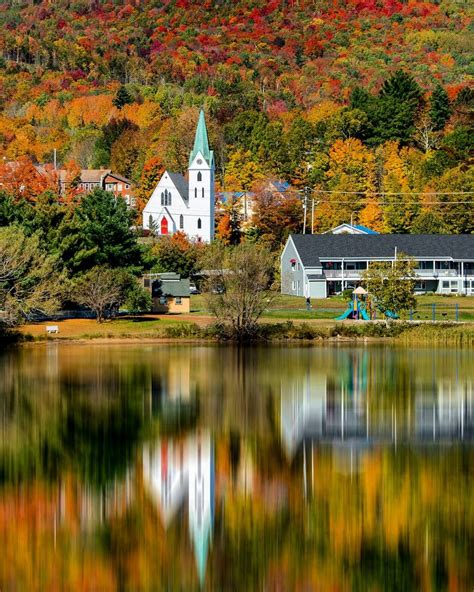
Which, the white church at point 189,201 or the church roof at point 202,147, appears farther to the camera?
the church roof at point 202,147

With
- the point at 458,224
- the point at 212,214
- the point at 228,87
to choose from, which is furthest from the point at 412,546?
the point at 228,87

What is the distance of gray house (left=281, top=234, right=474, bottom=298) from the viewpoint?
98188 millimetres

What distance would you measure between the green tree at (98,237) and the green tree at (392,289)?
14207 millimetres

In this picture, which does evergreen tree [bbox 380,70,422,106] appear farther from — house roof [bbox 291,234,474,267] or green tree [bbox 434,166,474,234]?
house roof [bbox 291,234,474,267]

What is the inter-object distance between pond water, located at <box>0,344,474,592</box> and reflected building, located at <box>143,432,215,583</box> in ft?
0.22

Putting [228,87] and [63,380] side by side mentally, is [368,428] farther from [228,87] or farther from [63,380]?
[228,87]

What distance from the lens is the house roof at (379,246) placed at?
99.3m

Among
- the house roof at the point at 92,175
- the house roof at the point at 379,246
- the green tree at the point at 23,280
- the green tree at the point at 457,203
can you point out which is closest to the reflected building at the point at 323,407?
the green tree at the point at 23,280

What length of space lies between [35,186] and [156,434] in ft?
302

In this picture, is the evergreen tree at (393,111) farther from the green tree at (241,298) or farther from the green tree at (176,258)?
the green tree at (241,298)

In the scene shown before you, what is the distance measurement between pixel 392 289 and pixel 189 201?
5317 centimetres

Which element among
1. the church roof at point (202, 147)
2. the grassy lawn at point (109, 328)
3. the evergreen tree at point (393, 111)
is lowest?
the grassy lawn at point (109, 328)

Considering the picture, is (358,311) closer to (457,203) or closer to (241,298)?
(241,298)

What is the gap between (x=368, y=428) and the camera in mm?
38188
